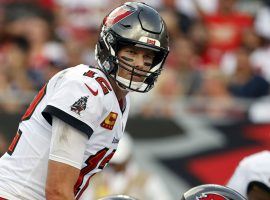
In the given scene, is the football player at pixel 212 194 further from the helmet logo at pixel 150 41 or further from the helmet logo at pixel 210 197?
the helmet logo at pixel 150 41

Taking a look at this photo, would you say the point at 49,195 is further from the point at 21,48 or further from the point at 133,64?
the point at 21,48

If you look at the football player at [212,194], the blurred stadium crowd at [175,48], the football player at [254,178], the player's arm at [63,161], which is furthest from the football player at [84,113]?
the blurred stadium crowd at [175,48]

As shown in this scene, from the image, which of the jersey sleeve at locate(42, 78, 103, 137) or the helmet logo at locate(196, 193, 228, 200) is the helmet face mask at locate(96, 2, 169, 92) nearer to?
the jersey sleeve at locate(42, 78, 103, 137)

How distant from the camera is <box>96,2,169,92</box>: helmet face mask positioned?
181 inches

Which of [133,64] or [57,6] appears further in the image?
[57,6]

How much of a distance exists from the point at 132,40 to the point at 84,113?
574 millimetres

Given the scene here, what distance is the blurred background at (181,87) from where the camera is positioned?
9.82 m

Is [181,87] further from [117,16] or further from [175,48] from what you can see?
[117,16]

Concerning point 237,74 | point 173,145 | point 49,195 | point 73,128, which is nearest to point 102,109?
point 73,128

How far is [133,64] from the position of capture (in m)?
4.62

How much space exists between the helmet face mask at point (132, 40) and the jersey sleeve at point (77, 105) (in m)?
0.34

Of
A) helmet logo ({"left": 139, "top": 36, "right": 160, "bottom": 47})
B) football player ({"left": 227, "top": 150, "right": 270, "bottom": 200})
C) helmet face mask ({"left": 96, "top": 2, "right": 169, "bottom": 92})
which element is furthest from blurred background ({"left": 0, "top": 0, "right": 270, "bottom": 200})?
helmet logo ({"left": 139, "top": 36, "right": 160, "bottom": 47})

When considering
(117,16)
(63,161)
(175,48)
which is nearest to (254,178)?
(117,16)

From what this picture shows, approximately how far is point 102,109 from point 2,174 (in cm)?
70
